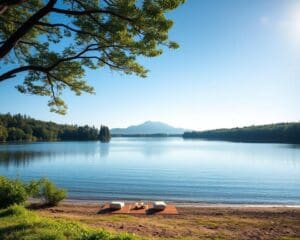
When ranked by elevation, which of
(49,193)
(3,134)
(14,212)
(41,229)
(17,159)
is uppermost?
(3,134)

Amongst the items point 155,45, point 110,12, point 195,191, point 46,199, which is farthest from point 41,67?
point 195,191

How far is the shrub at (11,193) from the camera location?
1404 cm

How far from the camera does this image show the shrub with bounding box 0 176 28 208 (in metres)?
14.0

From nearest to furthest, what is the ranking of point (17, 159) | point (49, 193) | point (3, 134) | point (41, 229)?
point (41, 229) → point (49, 193) → point (17, 159) → point (3, 134)

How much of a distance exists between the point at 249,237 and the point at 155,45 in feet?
25.0

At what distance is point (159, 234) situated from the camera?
11375mm

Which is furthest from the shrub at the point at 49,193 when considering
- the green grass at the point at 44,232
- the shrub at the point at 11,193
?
the green grass at the point at 44,232

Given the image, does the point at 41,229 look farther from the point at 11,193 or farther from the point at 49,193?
the point at 49,193

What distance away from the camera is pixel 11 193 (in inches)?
562

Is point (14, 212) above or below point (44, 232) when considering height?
below

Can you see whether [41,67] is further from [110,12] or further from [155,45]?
[155,45]

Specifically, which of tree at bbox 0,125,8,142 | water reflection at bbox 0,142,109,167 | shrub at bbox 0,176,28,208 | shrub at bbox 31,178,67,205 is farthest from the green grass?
tree at bbox 0,125,8,142

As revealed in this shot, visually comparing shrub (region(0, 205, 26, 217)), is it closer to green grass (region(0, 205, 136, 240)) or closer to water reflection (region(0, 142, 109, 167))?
green grass (region(0, 205, 136, 240))

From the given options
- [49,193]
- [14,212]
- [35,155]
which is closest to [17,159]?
[35,155]
